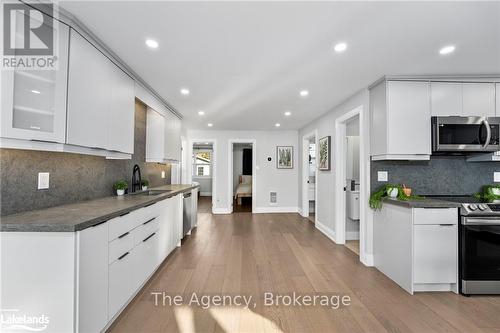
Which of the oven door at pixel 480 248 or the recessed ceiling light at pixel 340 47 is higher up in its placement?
the recessed ceiling light at pixel 340 47

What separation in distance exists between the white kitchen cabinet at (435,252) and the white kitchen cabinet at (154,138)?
11.8 feet

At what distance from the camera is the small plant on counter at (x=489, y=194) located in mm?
2744

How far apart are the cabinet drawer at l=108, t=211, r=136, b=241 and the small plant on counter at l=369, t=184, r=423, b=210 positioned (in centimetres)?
277

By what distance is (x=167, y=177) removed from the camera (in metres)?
4.93

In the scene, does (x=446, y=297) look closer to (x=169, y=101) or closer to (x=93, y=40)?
(x=93, y=40)

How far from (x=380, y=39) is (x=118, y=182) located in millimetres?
3201

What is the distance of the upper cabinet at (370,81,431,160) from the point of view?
275 cm

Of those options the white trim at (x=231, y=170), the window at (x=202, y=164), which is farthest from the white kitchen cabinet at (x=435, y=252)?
the window at (x=202, y=164)

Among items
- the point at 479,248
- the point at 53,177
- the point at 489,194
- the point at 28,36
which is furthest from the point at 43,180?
the point at 489,194

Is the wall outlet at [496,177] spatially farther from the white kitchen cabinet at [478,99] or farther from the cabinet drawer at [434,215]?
the cabinet drawer at [434,215]

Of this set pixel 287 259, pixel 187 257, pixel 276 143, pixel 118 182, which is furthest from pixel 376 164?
pixel 276 143

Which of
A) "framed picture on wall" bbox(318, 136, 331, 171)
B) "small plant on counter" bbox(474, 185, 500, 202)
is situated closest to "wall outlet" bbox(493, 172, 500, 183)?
"small plant on counter" bbox(474, 185, 500, 202)

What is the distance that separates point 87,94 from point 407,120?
3337mm

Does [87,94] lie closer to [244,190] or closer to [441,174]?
[441,174]
